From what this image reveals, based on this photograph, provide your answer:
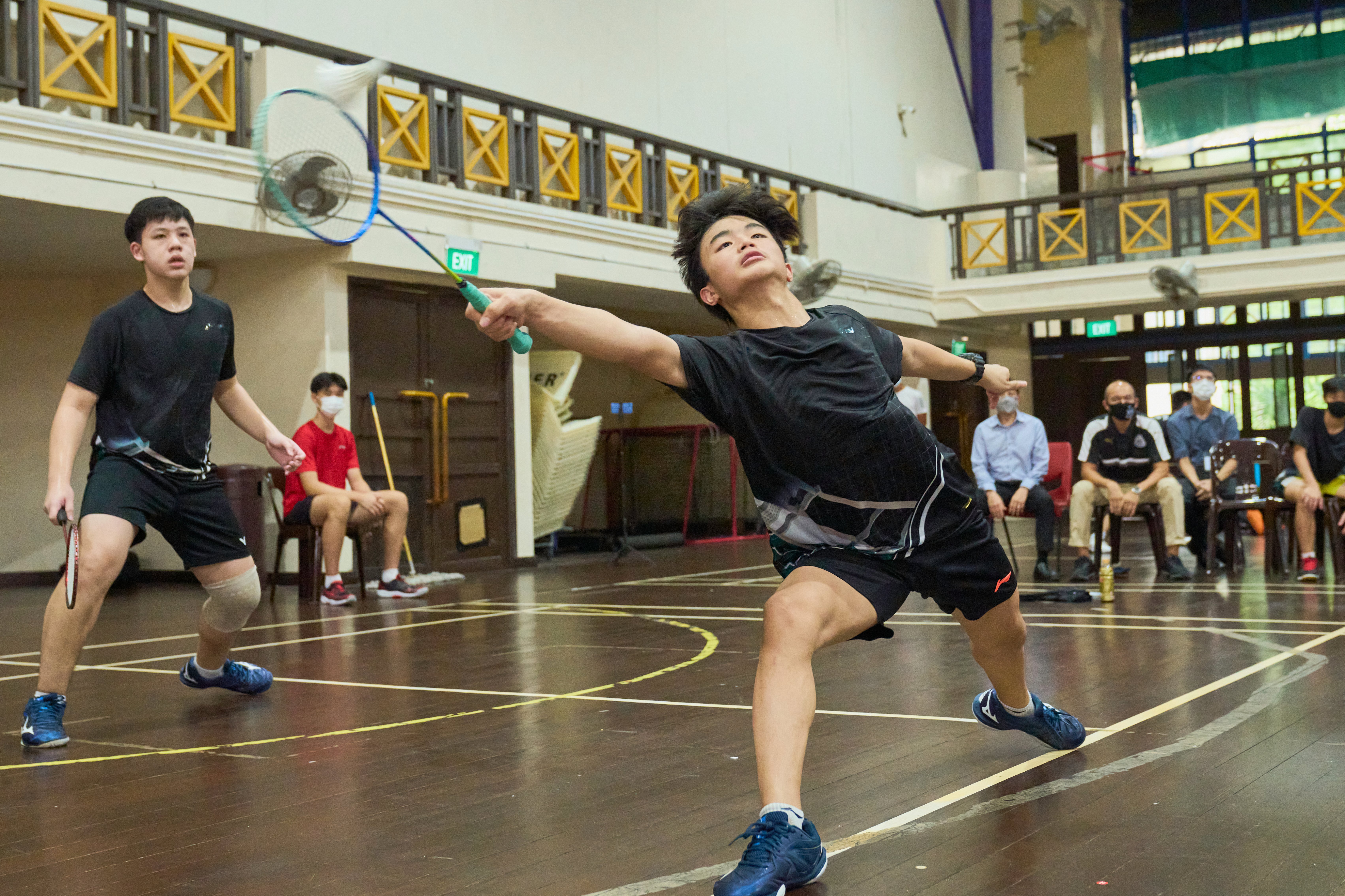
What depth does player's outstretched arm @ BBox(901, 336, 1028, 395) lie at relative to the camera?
10.7 feet

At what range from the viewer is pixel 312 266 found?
10.7 metres

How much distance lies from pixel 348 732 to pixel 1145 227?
601 inches

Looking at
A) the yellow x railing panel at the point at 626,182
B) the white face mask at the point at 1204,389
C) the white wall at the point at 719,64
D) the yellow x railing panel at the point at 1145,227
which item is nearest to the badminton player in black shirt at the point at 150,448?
the white wall at the point at 719,64

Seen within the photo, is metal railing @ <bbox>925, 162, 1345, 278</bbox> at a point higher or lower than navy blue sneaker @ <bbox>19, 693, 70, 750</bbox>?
higher

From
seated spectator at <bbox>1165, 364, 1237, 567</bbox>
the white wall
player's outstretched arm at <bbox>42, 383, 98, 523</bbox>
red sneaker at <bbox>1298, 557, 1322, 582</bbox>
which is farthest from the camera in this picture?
the white wall

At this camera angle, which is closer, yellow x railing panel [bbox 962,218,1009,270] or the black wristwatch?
the black wristwatch

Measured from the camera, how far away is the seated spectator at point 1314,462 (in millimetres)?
8391

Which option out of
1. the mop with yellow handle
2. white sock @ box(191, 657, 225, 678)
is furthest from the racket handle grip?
the mop with yellow handle

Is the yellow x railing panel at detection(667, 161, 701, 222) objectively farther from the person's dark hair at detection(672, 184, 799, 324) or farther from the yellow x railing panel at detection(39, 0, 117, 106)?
the person's dark hair at detection(672, 184, 799, 324)

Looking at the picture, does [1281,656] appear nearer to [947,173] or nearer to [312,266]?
[312,266]

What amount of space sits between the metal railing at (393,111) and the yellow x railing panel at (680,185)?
0.07 feet

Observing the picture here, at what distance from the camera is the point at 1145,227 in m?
17.1

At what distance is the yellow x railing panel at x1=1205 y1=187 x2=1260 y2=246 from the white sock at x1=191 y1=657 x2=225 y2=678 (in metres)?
15.2

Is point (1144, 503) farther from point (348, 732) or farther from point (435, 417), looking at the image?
point (348, 732)
